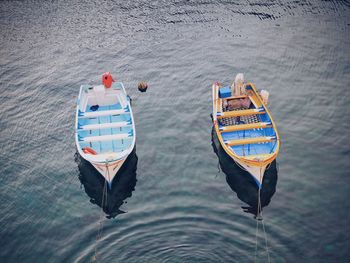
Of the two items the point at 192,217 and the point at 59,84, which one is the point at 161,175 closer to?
the point at 192,217

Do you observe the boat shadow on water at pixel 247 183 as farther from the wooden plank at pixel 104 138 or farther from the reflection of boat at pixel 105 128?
the wooden plank at pixel 104 138

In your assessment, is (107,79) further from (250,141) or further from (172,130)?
(250,141)

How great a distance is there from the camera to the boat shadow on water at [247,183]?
2284cm

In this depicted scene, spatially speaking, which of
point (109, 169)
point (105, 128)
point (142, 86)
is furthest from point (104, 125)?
point (142, 86)

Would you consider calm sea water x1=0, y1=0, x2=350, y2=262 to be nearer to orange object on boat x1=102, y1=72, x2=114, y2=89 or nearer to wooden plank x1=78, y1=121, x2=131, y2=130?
wooden plank x1=78, y1=121, x2=131, y2=130

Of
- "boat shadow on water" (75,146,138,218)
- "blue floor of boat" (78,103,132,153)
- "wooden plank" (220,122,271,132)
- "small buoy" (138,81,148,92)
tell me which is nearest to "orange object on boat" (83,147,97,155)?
"blue floor of boat" (78,103,132,153)

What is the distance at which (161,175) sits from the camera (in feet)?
81.7

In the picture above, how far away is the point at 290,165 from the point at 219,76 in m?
11.6

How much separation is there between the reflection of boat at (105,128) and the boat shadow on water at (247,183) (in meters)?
6.41

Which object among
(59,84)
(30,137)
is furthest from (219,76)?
(30,137)

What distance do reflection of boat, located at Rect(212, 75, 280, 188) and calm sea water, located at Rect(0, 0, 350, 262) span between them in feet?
5.06

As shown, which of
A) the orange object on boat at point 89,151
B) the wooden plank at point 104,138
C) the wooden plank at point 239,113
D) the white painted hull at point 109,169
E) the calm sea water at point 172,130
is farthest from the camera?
the wooden plank at point 239,113

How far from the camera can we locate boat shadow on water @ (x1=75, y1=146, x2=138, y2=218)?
910 inches

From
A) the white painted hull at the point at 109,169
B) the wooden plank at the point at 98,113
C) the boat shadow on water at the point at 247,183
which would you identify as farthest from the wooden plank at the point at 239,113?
the white painted hull at the point at 109,169
